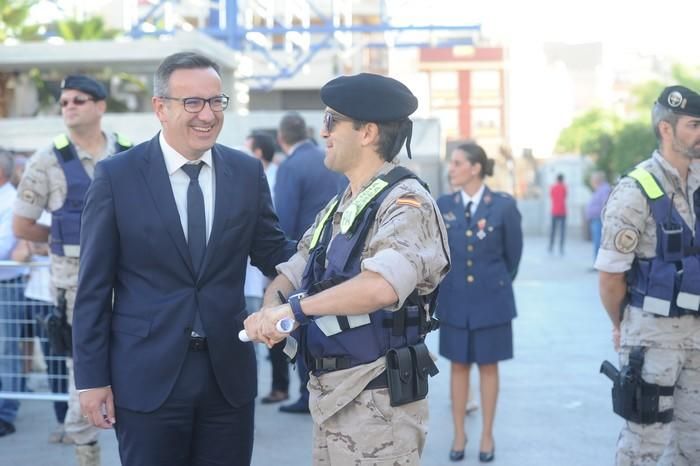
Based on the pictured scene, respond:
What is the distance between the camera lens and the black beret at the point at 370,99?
3.26m

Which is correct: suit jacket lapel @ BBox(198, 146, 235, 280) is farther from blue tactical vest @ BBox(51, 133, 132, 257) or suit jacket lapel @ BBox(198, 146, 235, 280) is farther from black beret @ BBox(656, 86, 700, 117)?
black beret @ BBox(656, 86, 700, 117)

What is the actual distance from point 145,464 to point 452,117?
299 ft

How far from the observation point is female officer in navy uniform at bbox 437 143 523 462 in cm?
634

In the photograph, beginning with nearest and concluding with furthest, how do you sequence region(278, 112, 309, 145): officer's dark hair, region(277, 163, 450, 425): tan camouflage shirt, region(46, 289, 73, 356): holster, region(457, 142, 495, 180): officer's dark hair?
1. region(277, 163, 450, 425): tan camouflage shirt
2. region(46, 289, 73, 356): holster
3. region(457, 142, 495, 180): officer's dark hair
4. region(278, 112, 309, 145): officer's dark hair

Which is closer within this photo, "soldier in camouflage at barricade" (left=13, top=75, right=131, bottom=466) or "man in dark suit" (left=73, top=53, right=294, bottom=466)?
"man in dark suit" (left=73, top=53, right=294, bottom=466)

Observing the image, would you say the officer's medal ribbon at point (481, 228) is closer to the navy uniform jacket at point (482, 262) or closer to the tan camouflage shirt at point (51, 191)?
the navy uniform jacket at point (482, 262)

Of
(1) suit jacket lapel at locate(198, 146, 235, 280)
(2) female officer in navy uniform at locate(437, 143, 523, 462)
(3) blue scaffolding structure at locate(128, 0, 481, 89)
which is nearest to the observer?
(1) suit jacket lapel at locate(198, 146, 235, 280)

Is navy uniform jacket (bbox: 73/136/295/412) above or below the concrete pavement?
above

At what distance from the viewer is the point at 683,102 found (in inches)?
182

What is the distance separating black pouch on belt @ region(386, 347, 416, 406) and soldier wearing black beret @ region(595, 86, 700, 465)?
5.72 feet

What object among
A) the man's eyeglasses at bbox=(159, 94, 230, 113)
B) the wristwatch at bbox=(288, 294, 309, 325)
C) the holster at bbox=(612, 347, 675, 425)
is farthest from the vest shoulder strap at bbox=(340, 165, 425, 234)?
the holster at bbox=(612, 347, 675, 425)

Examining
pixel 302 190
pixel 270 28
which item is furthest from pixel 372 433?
pixel 270 28

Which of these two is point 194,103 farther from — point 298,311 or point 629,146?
point 629,146

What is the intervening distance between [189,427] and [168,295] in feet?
1.63
